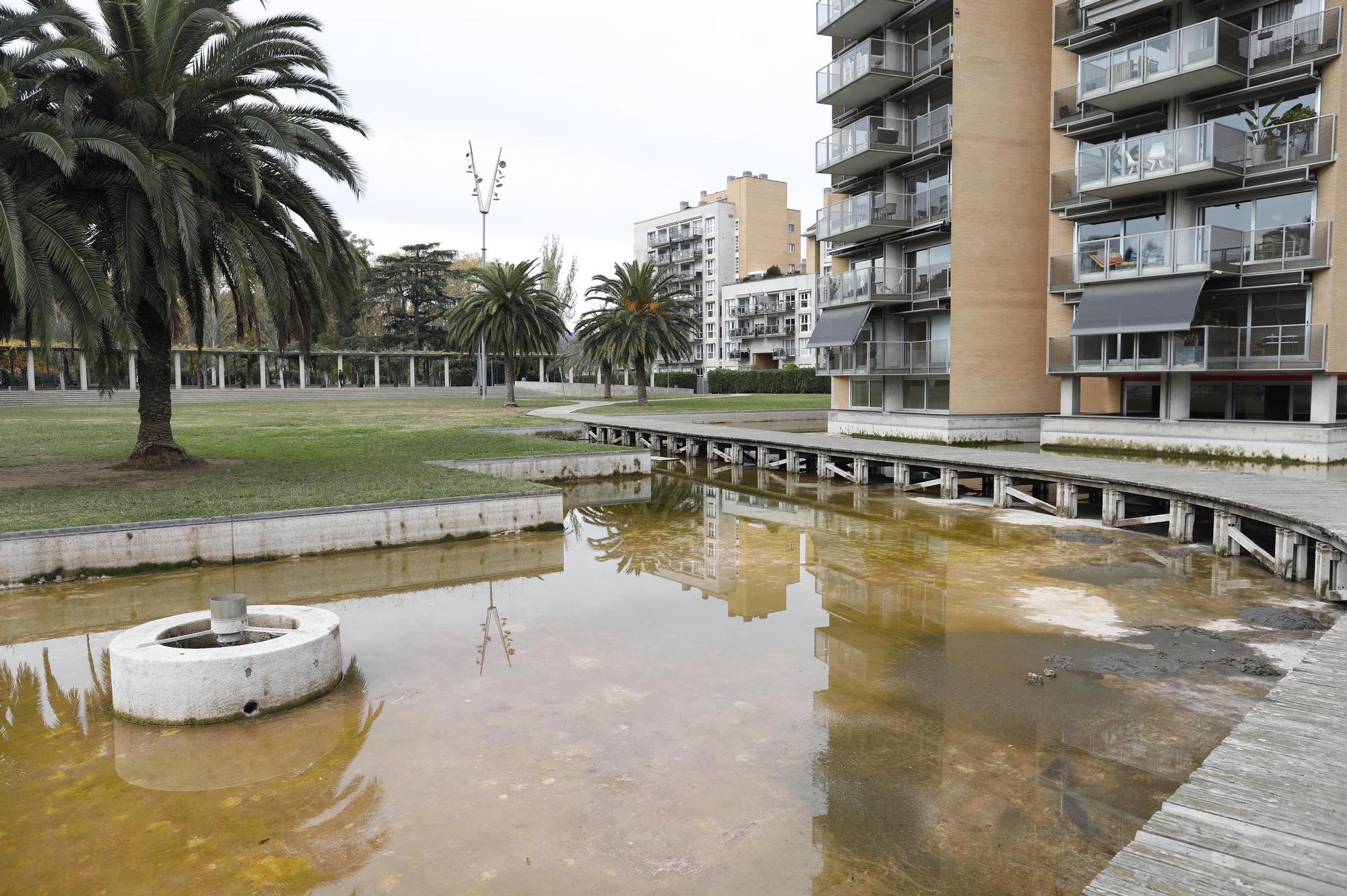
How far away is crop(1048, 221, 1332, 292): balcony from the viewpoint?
74.8 ft

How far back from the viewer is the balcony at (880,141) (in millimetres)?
31141

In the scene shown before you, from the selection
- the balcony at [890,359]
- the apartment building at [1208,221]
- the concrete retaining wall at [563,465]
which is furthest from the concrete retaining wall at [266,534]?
the balcony at [890,359]

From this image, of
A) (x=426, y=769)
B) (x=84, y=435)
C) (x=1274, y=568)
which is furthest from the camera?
(x=84, y=435)

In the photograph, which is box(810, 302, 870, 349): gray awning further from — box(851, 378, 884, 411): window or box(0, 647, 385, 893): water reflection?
box(0, 647, 385, 893): water reflection

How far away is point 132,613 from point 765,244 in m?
97.9

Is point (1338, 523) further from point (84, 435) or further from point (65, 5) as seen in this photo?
point (84, 435)

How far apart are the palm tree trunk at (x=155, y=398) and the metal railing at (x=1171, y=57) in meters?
25.7

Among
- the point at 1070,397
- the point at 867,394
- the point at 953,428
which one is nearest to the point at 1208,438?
the point at 1070,397

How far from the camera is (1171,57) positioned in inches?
957

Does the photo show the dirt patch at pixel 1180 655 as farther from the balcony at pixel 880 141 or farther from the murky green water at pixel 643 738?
the balcony at pixel 880 141

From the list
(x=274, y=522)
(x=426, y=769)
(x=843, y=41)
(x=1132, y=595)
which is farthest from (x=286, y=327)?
(x=843, y=41)

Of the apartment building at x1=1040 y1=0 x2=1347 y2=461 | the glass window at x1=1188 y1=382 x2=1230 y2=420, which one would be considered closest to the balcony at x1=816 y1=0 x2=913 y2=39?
the apartment building at x1=1040 y1=0 x2=1347 y2=461

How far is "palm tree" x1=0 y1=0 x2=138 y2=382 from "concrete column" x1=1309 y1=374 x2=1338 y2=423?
27174mm

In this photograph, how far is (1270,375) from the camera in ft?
81.0
